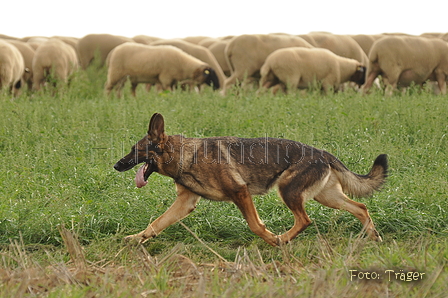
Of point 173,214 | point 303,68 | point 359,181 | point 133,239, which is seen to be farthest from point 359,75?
point 133,239

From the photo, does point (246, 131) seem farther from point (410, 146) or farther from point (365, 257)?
point (365, 257)

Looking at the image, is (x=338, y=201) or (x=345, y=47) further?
(x=345, y=47)

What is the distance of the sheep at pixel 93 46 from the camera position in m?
19.8

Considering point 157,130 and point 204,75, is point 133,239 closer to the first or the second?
point 157,130

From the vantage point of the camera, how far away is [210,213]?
5.38 metres

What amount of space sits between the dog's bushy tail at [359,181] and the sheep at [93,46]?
15530 mm

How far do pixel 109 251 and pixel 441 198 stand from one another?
9.72 feet

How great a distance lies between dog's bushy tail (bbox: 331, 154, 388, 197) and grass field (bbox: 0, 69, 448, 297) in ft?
0.90

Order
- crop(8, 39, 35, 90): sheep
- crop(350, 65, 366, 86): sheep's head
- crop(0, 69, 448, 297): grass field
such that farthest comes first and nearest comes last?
crop(8, 39, 35, 90): sheep, crop(350, 65, 366, 86): sheep's head, crop(0, 69, 448, 297): grass field

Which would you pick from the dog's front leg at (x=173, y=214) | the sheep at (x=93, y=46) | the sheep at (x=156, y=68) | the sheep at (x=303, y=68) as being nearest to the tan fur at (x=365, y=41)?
the sheep at (x=303, y=68)

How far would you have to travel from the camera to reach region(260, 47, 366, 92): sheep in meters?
14.0

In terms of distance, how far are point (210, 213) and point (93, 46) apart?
1566 centimetres

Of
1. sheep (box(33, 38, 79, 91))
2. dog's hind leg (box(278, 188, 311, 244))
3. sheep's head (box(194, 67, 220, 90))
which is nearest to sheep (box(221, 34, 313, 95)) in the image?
sheep's head (box(194, 67, 220, 90))

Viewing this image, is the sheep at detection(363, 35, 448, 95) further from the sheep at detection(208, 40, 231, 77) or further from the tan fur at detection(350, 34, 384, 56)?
the tan fur at detection(350, 34, 384, 56)
